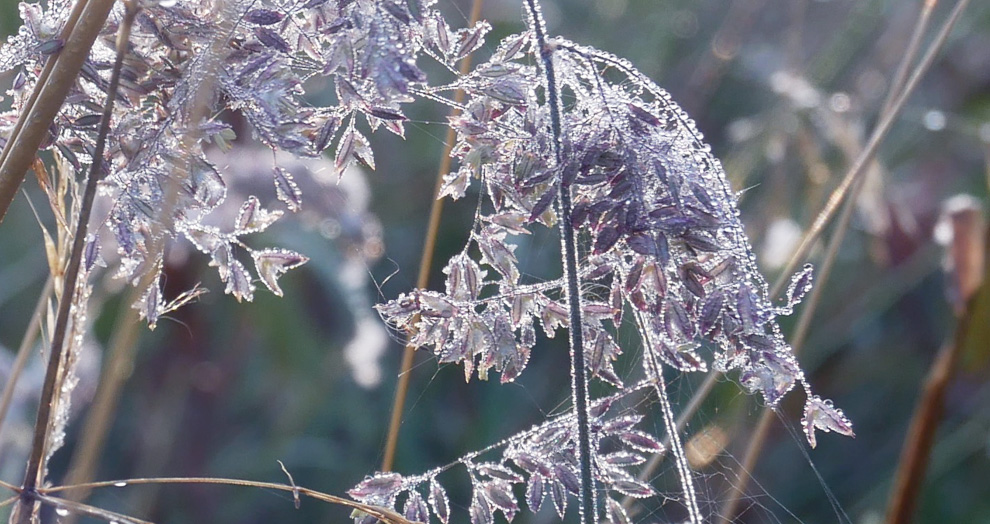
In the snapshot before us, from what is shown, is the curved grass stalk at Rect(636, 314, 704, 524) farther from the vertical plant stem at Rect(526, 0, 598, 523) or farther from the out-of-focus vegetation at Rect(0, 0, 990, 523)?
the out-of-focus vegetation at Rect(0, 0, 990, 523)

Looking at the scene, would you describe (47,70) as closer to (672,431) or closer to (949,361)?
(672,431)

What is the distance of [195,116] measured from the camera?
508 mm

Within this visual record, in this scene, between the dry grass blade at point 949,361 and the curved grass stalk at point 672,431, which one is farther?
the dry grass blade at point 949,361

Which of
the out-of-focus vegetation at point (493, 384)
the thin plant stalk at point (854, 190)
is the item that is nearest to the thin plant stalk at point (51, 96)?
the thin plant stalk at point (854, 190)

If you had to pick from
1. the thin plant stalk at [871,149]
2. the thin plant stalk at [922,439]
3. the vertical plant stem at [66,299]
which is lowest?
the vertical plant stem at [66,299]

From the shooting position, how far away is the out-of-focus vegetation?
1.66 m

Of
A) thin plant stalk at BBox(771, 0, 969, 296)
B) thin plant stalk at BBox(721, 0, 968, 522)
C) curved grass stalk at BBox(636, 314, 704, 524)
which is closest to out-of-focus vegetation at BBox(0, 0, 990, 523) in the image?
thin plant stalk at BBox(721, 0, 968, 522)

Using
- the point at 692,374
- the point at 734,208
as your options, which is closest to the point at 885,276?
the point at 692,374

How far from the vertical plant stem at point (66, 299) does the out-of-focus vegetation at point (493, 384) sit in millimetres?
776

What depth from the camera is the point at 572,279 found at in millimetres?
526

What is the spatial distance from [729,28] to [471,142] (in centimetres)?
202

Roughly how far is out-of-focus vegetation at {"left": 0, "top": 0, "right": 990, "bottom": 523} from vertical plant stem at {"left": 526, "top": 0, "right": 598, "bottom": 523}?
82 centimetres

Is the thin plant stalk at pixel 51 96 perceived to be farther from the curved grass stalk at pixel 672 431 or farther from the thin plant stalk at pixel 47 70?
the curved grass stalk at pixel 672 431

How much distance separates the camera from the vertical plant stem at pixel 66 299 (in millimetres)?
492
